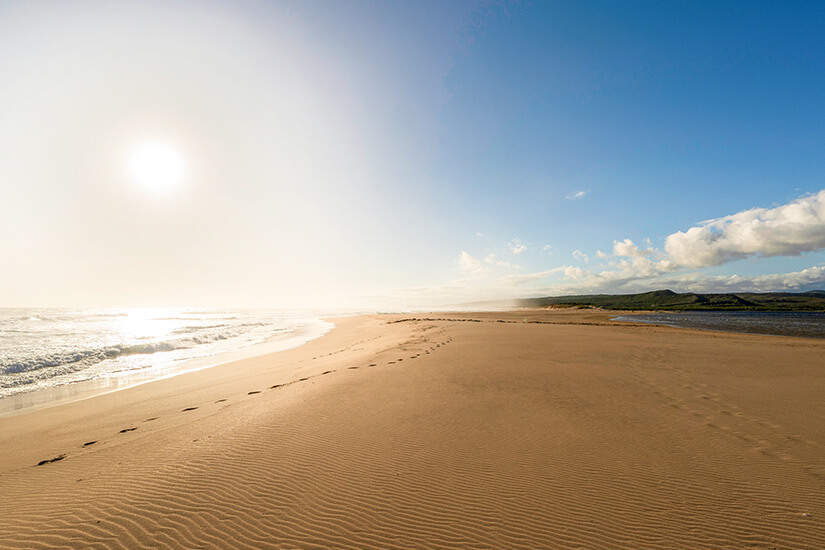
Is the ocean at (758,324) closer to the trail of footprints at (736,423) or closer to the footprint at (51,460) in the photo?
the trail of footprints at (736,423)

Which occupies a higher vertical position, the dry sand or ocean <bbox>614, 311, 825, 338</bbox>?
the dry sand

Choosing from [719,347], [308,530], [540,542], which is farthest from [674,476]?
[719,347]

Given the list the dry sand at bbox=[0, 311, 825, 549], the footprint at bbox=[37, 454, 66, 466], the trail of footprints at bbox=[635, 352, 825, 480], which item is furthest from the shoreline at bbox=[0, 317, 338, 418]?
the trail of footprints at bbox=[635, 352, 825, 480]

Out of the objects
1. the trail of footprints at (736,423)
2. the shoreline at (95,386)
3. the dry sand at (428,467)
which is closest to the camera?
the dry sand at (428,467)

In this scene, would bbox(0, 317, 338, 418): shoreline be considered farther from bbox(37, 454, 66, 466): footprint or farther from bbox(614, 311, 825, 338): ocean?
bbox(614, 311, 825, 338): ocean

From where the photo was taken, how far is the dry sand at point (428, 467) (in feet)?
12.7

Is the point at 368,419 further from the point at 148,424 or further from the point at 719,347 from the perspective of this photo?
the point at 719,347

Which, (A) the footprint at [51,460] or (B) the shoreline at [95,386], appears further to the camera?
(B) the shoreline at [95,386]

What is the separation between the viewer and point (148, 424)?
7758 millimetres

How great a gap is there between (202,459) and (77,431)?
486cm

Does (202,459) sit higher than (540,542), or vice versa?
(202,459)

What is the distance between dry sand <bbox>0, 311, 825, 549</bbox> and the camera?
12.7 ft

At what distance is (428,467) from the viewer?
5258mm

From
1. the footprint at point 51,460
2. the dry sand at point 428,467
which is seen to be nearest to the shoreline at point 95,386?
the dry sand at point 428,467
